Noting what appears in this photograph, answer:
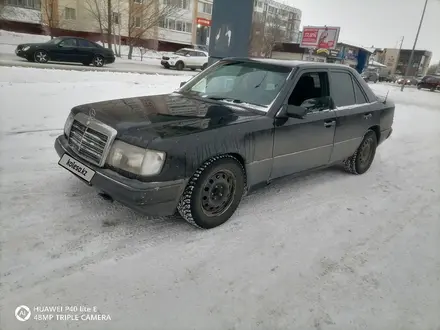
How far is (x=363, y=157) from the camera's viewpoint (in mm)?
5137

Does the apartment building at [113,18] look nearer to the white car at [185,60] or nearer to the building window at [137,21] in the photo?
the building window at [137,21]

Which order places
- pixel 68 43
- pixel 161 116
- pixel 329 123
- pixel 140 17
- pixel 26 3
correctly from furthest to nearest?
pixel 26 3 → pixel 140 17 → pixel 68 43 → pixel 329 123 → pixel 161 116

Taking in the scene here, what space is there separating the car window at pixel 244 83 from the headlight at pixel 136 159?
140 cm

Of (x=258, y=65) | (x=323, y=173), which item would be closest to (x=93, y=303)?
(x=258, y=65)

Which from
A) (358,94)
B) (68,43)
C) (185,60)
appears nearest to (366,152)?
(358,94)

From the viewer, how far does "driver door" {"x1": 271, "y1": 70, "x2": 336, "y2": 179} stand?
3.59m

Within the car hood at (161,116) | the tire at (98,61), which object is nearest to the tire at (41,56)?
the tire at (98,61)

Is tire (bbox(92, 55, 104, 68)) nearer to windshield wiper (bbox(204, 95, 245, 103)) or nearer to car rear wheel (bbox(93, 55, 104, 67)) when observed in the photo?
car rear wheel (bbox(93, 55, 104, 67))

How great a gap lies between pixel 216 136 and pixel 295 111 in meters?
0.95

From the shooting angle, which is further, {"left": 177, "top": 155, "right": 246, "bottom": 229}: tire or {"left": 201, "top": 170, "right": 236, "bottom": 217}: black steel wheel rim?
{"left": 201, "top": 170, "right": 236, "bottom": 217}: black steel wheel rim

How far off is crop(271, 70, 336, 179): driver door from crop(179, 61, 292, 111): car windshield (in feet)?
0.72

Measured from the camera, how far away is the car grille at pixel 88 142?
2909 millimetres

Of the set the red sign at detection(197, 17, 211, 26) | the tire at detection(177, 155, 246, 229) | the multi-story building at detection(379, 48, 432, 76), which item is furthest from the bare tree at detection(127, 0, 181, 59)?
the multi-story building at detection(379, 48, 432, 76)

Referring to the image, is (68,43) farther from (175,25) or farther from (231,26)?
(175,25)
